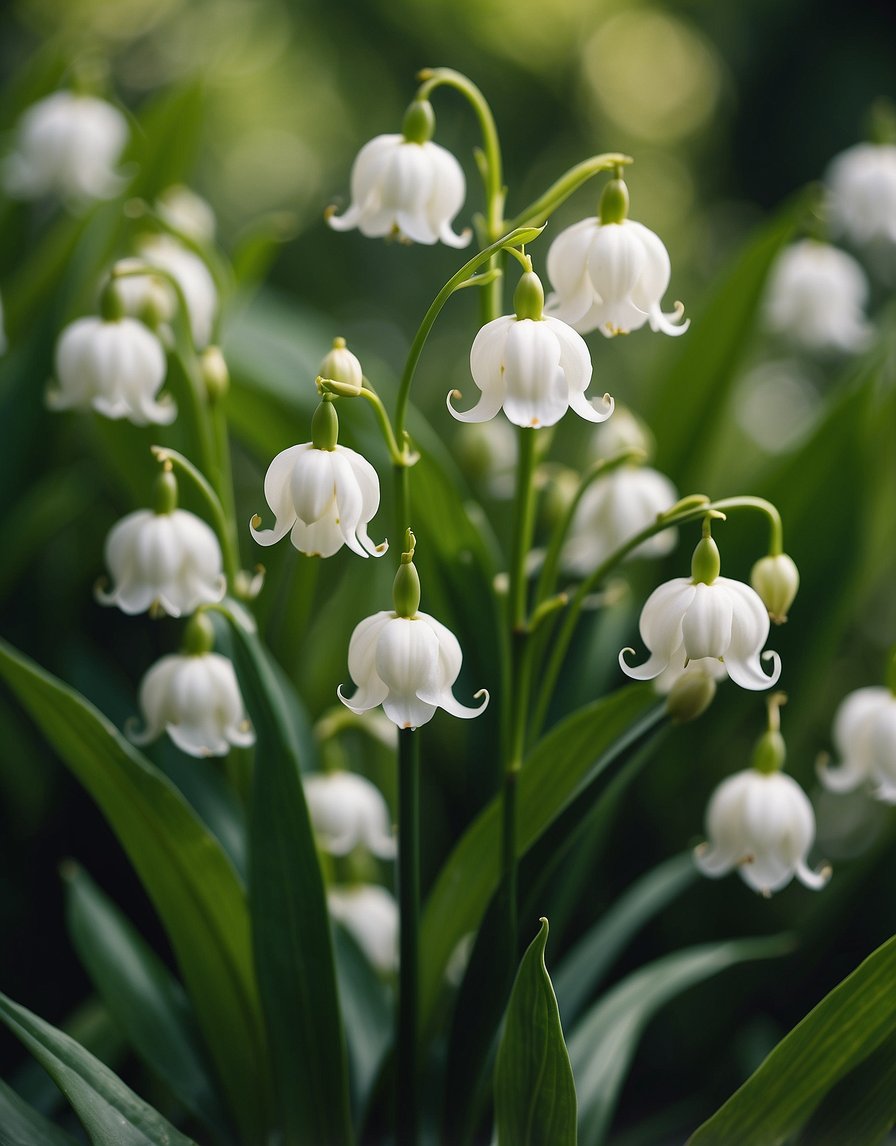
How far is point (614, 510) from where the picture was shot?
0.79 m

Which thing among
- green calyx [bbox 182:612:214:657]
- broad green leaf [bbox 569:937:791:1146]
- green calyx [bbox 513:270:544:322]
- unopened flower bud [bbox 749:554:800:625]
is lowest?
broad green leaf [bbox 569:937:791:1146]

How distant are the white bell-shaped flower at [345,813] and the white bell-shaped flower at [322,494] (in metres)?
0.25

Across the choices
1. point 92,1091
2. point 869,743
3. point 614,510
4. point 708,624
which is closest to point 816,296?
point 614,510

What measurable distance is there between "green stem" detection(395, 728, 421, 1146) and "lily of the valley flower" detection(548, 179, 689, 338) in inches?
9.1

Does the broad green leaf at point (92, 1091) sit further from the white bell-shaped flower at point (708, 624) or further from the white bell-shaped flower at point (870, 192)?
the white bell-shaped flower at point (870, 192)

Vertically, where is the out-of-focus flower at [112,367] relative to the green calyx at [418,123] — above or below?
below

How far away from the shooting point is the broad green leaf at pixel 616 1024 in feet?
2.36

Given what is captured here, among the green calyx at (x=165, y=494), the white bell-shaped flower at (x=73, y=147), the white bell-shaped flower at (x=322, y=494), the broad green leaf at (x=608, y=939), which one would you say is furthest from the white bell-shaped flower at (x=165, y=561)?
the white bell-shaped flower at (x=73, y=147)

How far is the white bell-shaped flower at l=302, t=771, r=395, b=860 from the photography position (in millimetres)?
765

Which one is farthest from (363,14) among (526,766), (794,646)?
(526,766)

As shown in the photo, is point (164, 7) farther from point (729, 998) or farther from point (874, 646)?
point (729, 998)

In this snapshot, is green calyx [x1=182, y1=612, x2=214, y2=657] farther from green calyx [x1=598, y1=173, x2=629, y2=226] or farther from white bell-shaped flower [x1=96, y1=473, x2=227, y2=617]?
green calyx [x1=598, y1=173, x2=629, y2=226]

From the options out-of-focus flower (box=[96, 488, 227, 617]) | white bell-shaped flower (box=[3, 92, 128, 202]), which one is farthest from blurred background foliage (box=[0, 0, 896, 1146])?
out-of-focus flower (box=[96, 488, 227, 617])

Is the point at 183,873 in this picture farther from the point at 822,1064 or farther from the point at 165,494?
the point at 822,1064
